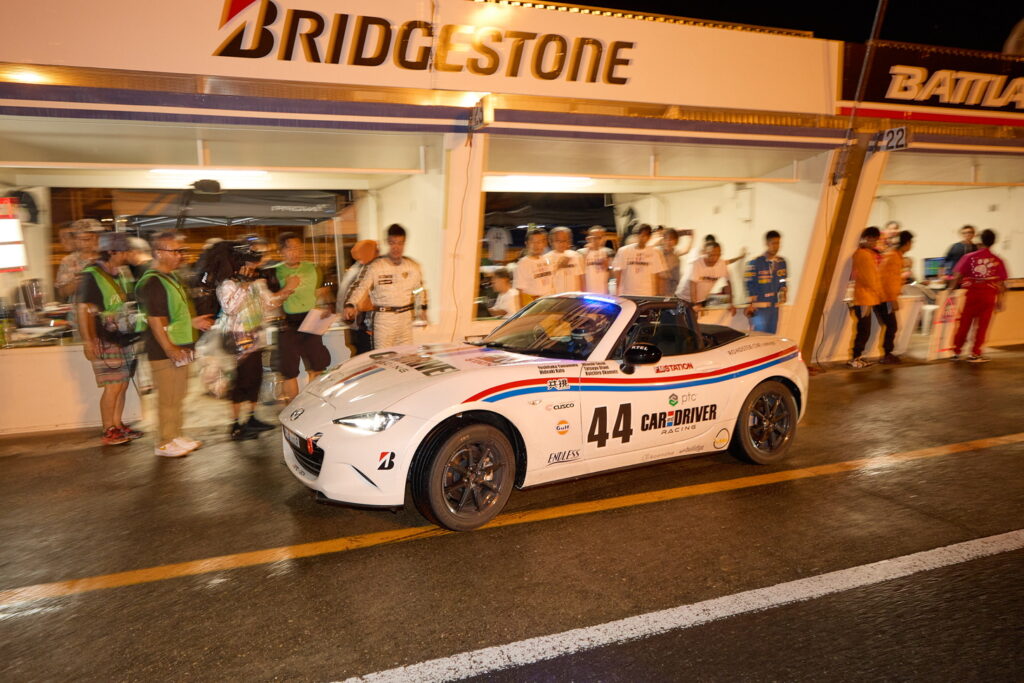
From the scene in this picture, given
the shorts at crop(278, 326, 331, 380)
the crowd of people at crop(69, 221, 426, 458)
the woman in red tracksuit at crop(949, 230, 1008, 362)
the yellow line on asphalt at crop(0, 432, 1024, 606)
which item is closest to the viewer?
→ the yellow line on asphalt at crop(0, 432, 1024, 606)

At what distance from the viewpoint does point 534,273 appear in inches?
351

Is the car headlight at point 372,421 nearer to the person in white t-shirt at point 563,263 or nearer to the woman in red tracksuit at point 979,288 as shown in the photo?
the person in white t-shirt at point 563,263

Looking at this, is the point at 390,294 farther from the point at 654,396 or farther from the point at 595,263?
the point at 654,396

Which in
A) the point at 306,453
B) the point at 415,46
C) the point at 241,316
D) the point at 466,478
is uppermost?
the point at 415,46

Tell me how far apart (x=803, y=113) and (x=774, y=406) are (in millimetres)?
6517

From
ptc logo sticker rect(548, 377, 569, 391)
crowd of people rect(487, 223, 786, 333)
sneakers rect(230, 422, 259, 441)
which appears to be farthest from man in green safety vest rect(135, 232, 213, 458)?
crowd of people rect(487, 223, 786, 333)

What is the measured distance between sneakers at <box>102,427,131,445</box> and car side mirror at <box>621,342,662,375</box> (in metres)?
4.89

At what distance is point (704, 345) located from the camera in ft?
19.1

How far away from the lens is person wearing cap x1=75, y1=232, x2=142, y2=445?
20.9ft

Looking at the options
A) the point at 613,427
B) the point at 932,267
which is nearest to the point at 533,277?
the point at 613,427

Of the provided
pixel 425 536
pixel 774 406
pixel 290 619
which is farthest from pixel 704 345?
pixel 290 619

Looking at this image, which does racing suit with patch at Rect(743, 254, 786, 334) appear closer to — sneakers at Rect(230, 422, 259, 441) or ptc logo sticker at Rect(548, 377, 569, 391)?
ptc logo sticker at Rect(548, 377, 569, 391)

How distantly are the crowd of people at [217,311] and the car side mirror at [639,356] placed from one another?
3376mm

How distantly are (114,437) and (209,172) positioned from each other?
338 cm
